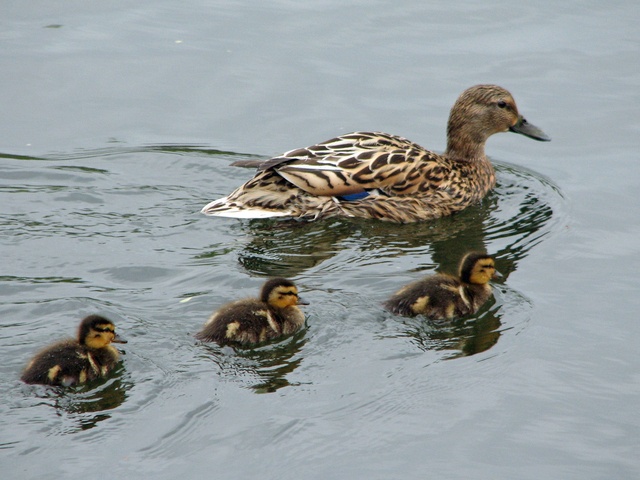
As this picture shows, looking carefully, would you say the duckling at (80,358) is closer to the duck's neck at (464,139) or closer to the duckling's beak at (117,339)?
the duckling's beak at (117,339)

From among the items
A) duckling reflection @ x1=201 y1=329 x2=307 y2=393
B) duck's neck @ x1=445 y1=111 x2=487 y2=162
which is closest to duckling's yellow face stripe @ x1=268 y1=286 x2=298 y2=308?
duckling reflection @ x1=201 y1=329 x2=307 y2=393

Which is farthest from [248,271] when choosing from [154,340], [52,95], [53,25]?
[53,25]

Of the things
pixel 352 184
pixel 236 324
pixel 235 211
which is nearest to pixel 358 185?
pixel 352 184

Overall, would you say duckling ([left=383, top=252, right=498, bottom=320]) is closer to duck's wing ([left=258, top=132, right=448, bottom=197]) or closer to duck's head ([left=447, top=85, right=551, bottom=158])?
duck's wing ([left=258, top=132, right=448, bottom=197])

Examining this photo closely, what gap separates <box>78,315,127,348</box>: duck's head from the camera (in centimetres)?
595

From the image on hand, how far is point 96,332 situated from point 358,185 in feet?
9.77

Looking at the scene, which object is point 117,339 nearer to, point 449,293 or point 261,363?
point 261,363

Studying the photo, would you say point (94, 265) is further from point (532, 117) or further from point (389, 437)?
point (532, 117)

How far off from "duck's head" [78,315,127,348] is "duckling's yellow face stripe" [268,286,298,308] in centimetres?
102

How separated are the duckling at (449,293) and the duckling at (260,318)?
2.13 ft

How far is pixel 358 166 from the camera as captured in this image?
838 cm

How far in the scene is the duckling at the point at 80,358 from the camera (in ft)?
18.9

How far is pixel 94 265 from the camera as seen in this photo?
731cm

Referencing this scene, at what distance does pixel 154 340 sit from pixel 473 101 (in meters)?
3.94
